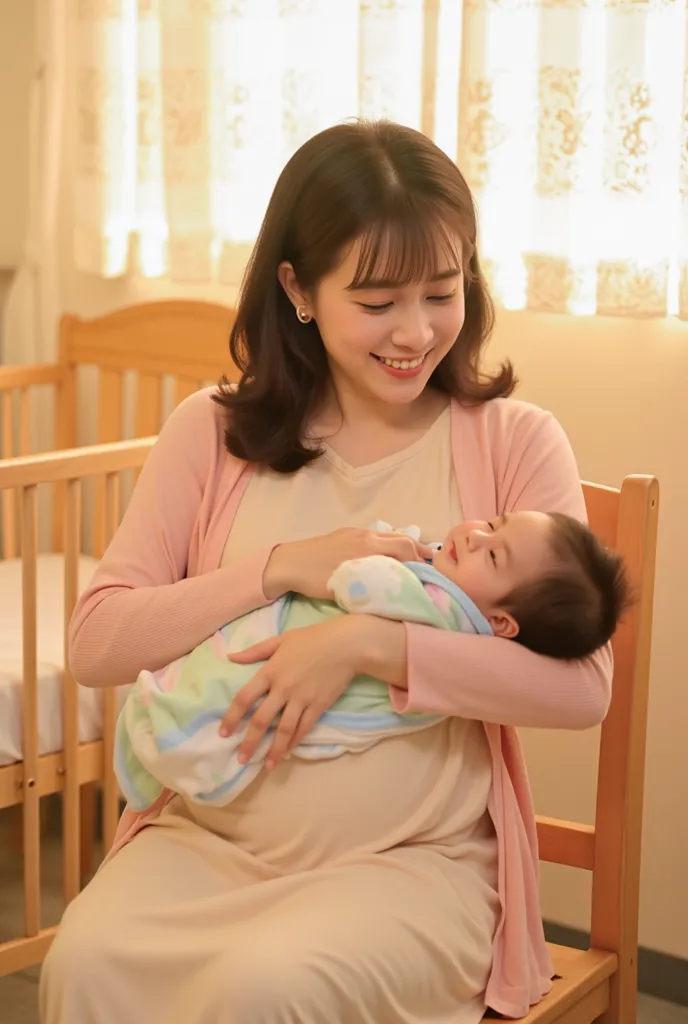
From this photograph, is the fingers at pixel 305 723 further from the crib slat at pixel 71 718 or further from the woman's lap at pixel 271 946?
the crib slat at pixel 71 718

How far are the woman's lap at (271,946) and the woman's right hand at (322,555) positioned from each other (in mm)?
276

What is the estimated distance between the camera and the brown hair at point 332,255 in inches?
58.6

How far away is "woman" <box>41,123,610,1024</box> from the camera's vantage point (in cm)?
135

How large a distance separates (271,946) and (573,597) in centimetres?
42

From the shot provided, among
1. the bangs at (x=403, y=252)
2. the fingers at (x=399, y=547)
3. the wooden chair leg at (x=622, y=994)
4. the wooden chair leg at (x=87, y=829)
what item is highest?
the bangs at (x=403, y=252)

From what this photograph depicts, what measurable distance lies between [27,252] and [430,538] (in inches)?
65.2

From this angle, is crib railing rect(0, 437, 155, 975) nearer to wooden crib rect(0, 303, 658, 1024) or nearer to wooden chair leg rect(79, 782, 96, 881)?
wooden crib rect(0, 303, 658, 1024)

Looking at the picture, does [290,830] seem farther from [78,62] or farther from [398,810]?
[78,62]

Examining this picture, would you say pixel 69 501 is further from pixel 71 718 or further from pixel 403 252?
pixel 403 252

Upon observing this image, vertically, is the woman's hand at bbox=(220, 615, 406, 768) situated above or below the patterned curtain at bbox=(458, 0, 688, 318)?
below

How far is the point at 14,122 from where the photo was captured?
9.84 feet

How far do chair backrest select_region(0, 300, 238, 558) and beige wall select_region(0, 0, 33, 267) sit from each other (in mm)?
327

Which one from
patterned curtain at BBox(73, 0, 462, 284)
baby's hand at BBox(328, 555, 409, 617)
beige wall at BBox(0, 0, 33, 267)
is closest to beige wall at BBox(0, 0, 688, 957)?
patterned curtain at BBox(73, 0, 462, 284)

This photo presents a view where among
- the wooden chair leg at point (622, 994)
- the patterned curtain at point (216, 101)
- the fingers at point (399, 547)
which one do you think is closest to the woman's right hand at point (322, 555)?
the fingers at point (399, 547)
